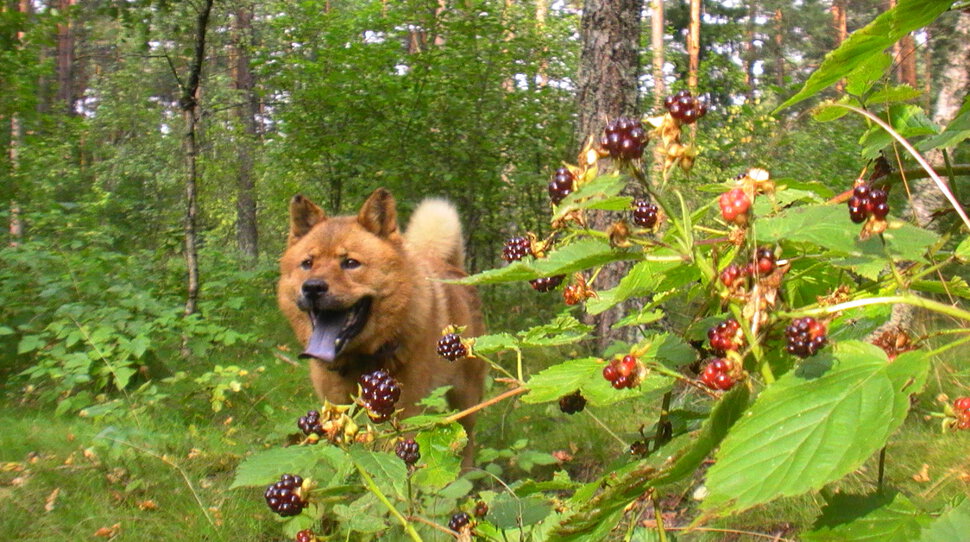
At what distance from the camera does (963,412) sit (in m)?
0.93

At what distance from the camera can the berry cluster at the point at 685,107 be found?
2.77 ft

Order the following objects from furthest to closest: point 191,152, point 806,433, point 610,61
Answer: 1. point 191,152
2. point 610,61
3. point 806,433

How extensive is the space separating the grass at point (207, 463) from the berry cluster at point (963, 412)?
1706 millimetres

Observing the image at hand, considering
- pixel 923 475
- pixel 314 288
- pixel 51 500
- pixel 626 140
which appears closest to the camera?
pixel 626 140

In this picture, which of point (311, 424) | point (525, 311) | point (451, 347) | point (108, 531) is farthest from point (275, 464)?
point (525, 311)

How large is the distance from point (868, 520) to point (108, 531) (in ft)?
12.1

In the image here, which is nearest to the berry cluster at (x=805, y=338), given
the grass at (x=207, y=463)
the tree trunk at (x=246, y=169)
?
the grass at (x=207, y=463)

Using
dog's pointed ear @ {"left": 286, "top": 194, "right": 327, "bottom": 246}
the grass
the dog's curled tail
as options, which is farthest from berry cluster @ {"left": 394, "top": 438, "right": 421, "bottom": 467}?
the dog's curled tail

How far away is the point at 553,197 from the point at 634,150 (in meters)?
0.17

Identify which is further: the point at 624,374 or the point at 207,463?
the point at 207,463

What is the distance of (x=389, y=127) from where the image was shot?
8.55 metres

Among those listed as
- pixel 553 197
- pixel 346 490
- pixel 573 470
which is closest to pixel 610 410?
pixel 573 470

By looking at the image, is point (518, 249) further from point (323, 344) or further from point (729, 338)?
point (323, 344)

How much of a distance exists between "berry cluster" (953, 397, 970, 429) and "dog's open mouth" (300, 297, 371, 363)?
337 centimetres
